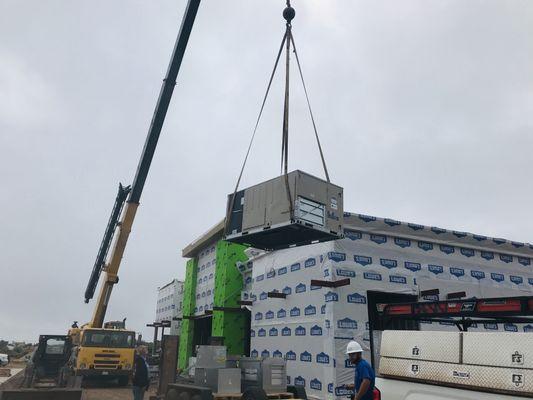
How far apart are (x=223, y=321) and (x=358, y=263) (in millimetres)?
10338

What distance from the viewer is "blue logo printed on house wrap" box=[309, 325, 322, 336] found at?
15.6 meters

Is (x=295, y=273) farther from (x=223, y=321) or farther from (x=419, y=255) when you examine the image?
(x=223, y=321)

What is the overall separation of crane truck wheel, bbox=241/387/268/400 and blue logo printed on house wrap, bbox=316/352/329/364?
3953 millimetres

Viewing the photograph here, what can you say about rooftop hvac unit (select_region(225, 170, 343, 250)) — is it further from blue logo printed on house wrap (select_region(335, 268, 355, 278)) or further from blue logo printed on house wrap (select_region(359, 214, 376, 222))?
blue logo printed on house wrap (select_region(359, 214, 376, 222))

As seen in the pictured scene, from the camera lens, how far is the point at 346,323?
15.2 metres

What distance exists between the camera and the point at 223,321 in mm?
23531

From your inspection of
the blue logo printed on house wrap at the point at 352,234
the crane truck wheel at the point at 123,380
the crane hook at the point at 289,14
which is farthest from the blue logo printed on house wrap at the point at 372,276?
the crane truck wheel at the point at 123,380

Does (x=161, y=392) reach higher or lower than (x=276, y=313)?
lower

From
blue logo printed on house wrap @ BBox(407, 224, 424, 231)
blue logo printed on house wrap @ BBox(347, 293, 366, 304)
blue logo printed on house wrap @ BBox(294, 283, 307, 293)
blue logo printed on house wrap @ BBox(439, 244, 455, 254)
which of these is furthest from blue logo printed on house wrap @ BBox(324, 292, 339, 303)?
blue logo printed on house wrap @ BBox(439, 244, 455, 254)

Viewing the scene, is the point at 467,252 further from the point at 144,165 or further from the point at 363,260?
the point at 144,165

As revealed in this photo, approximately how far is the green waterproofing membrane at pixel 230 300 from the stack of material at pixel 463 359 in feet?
58.3

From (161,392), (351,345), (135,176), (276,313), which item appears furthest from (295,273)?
(351,345)

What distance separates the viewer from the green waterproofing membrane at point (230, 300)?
23.5 m

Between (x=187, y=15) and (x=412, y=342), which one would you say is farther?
(x=187, y=15)
